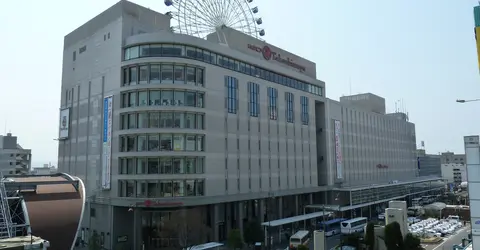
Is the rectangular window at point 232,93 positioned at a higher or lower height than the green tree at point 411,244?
higher

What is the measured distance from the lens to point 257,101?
65.4m

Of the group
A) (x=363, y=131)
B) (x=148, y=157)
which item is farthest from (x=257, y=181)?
(x=363, y=131)

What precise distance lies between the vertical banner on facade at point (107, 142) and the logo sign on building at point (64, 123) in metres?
13.7

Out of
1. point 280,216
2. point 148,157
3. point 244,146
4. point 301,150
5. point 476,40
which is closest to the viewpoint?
point 476,40

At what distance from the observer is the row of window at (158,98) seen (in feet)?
167

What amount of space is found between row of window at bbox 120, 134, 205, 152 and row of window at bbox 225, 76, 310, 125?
1030 centimetres

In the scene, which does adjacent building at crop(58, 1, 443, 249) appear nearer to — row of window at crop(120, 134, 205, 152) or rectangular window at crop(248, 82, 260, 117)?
row of window at crop(120, 134, 205, 152)

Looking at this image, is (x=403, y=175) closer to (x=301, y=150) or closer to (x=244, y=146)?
(x=301, y=150)

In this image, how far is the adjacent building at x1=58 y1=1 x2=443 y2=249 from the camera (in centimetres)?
5056

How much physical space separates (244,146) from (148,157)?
16.9 meters

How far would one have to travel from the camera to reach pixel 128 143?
51.7m

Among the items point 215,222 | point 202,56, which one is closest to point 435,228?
point 215,222

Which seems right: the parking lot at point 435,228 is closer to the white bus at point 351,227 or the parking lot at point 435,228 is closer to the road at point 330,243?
the white bus at point 351,227

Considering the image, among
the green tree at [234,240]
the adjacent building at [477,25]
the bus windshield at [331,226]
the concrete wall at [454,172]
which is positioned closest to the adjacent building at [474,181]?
the adjacent building at [477,25]
